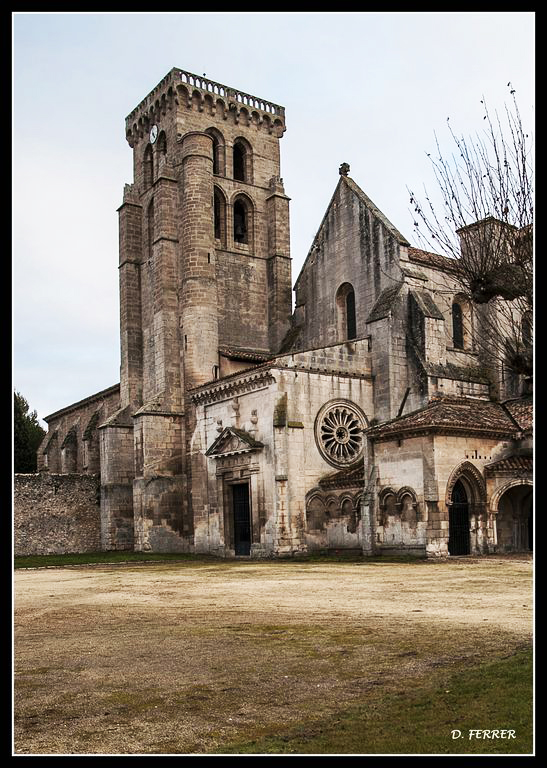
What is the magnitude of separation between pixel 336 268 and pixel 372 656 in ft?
100

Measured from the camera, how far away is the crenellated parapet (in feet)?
137

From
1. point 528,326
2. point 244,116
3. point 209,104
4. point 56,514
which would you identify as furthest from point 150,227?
point 528,326

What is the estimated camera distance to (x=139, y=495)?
3847cm

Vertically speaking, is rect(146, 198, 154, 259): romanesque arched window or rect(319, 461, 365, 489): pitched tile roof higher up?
rect(146, 198, 154, 259): romanesque arched window

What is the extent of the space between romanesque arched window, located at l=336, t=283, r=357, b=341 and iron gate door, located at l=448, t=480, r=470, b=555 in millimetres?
11873

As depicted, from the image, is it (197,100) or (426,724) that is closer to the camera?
(426,724)

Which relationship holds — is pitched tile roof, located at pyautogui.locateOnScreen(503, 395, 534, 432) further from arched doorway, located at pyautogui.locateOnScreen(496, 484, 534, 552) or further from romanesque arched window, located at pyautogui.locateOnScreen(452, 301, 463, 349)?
romanesque arched window, located at pyautogui.locateOnScreen(452, 301, 463, 349)

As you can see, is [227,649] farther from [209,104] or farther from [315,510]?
[209,104]

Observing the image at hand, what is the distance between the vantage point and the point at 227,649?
11.1 meters

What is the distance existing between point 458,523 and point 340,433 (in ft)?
23.3

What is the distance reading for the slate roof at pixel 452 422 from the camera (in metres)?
28.2

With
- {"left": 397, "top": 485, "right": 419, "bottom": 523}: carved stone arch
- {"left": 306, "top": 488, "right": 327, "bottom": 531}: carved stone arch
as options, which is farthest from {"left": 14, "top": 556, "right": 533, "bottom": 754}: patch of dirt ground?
{"left": 306, "top": 488, "right": 327, "bottom": 531}: carved stone arch

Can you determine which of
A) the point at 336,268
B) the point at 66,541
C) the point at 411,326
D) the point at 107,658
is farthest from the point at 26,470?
the point at 107,658

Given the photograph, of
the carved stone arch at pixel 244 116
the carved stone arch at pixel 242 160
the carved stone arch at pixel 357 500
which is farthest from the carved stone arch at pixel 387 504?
the carved stone arch at pixel 244 116
